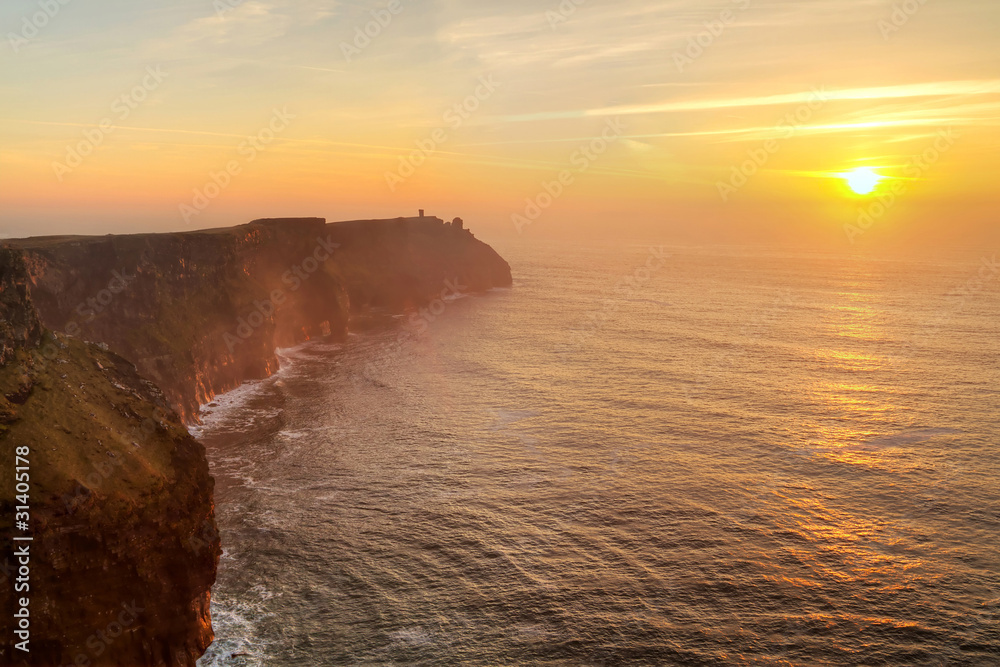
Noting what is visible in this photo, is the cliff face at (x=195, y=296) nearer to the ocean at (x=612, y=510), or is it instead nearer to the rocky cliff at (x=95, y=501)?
the rocky cliff at (x=95, y=501)

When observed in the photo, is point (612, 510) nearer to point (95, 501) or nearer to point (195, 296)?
point (95, 501)

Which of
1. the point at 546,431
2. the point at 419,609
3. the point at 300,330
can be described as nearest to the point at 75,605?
the point at 419,609

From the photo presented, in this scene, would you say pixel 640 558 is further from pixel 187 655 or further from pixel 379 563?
pixel 187 655

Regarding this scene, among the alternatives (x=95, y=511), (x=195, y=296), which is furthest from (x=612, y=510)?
(x=195, y=296)

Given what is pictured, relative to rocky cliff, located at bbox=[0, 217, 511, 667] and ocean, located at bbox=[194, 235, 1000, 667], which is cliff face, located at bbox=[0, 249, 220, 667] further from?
ocean, located at bbox=[194, 235, 1000, 667]

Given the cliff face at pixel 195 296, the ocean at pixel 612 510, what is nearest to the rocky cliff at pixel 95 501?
the cliff face at pixel 195 296

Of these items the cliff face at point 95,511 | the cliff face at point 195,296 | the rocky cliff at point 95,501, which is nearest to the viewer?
the cliff face at point 95,511

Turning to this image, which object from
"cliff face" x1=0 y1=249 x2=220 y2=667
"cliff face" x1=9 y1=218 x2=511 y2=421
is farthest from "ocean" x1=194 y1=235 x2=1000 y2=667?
"cliff face" x1=9 y1=218 x2=511 y2=421
